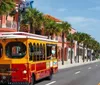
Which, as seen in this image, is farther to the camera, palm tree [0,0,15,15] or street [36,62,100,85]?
palm tree [0,0,15,15]

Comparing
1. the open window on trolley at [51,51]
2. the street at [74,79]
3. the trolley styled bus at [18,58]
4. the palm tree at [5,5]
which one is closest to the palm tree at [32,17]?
the palm tree at [5,5]

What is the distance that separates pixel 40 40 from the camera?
74.5 ft

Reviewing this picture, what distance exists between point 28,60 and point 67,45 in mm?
85939

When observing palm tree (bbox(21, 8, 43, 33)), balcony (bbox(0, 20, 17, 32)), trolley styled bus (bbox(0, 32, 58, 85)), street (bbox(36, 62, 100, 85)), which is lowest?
Result: street (bbox(36, 62, 100, 85))

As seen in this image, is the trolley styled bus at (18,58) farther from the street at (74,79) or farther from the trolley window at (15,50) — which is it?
the street at (74,79)

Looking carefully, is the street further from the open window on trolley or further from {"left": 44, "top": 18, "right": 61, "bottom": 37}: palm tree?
{"left": 44, "top": 18, "right": 61, "bottom": 37}: palm tree

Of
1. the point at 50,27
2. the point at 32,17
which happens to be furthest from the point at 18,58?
the point at 50,27

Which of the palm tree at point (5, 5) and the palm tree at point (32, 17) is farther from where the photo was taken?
the palm tree at point (32, 17)

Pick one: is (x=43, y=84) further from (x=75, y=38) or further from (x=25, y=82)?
(x=75, y=38)

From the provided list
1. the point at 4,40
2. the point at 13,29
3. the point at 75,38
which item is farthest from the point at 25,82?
the point at 75,38

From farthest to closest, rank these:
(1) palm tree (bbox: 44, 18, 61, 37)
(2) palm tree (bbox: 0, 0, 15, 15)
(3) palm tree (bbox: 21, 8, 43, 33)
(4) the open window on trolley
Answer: (1) palm tree (bbox: 44, 18, 61, 37)
(3) palm tree (bbox: 21, 8, 43, 33)
(2) palm tree (bbox: 0, 0, 15, 15)
(4) the open window on trolley

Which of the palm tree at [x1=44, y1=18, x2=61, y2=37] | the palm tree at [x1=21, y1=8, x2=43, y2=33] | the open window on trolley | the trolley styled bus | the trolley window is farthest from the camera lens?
the palm tree at [x1=44, y1=18, x2=61, y2=37]

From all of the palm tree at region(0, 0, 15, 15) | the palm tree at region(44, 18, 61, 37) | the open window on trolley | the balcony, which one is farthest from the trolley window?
the palm tree at region(44, 18, 61, 37)

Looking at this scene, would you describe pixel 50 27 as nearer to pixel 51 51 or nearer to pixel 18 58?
pixel 51 51
